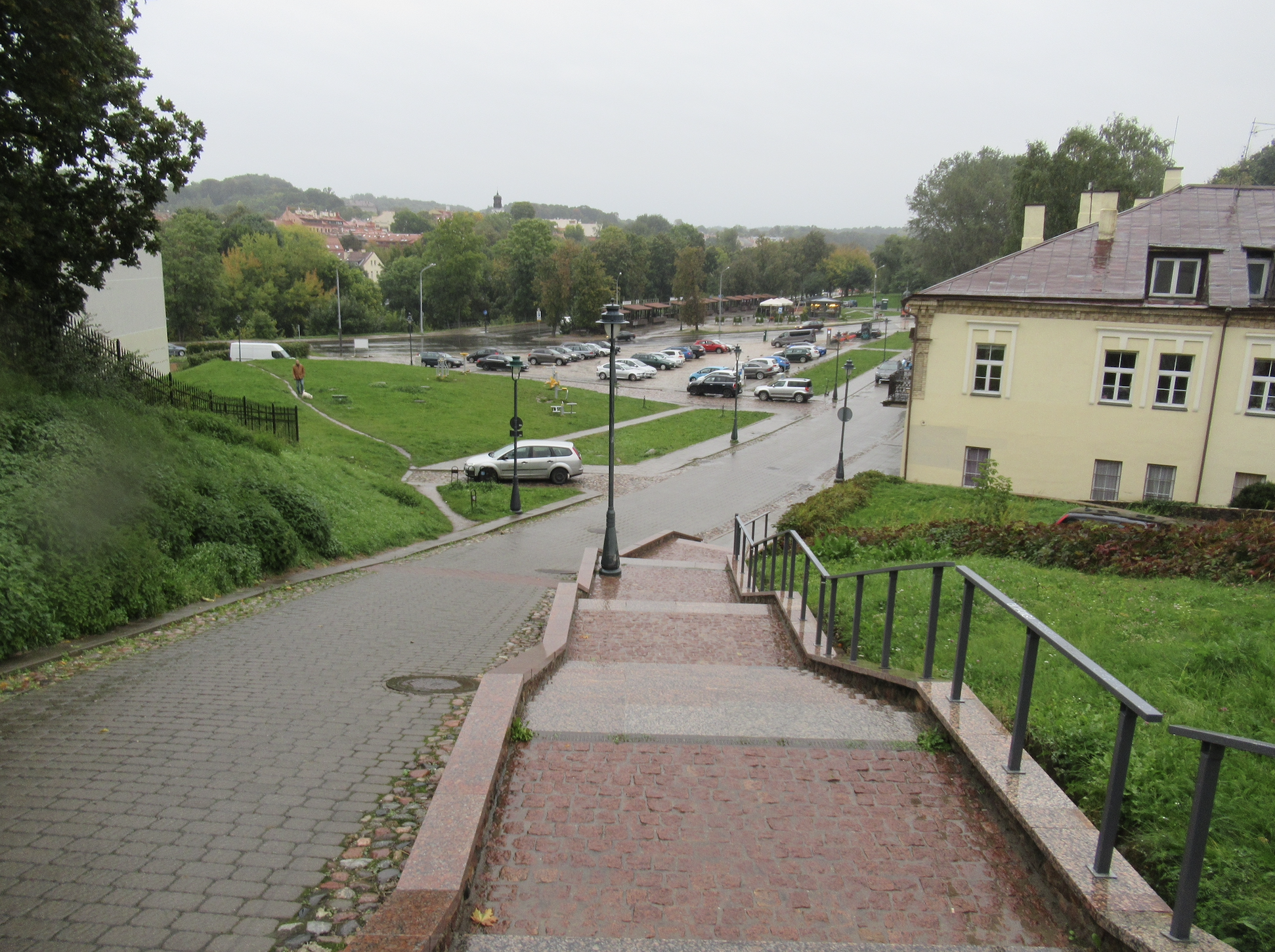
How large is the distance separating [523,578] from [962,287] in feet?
63.6

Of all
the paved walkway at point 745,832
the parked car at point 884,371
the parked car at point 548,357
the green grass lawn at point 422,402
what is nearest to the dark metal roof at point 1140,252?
the green grass lawn at point 422,402

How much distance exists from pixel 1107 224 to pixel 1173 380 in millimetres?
5531

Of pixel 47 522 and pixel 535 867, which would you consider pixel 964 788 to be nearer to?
pixel 535 867

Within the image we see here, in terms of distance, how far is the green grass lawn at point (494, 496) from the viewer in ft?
79.8

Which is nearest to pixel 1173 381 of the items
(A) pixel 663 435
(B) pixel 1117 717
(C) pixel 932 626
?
(A) pixel 663 435

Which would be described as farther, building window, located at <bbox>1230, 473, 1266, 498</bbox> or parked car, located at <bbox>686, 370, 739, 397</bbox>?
parked car, located at <bbox>686, 370, 739, 397</bbox>

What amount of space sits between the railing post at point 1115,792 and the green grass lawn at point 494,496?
20585mm

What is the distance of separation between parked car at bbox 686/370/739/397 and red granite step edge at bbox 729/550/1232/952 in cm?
4866

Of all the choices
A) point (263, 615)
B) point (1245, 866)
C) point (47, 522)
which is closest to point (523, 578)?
point (263, 615)

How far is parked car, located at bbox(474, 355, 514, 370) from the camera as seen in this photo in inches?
2421

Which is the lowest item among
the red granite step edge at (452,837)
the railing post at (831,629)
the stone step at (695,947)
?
the railing post at (831,629)

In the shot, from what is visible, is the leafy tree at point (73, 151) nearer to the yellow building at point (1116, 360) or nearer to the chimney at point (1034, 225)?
the yellow building at point (1116, 360)

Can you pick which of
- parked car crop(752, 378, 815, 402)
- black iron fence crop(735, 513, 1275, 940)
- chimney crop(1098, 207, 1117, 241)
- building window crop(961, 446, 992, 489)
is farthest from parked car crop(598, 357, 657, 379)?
black iron fence crop(735, 513, 1275, 940)

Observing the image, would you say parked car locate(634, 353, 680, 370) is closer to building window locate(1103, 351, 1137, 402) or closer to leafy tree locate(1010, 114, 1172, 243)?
leafy tree locate(1010, 114, 1172, 243)
